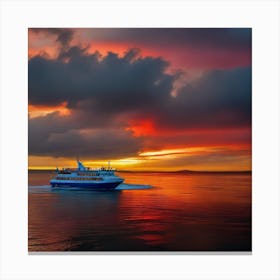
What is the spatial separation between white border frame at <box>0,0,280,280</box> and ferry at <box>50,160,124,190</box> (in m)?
0.83

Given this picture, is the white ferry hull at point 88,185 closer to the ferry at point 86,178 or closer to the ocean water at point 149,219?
the ferry at point 86,178

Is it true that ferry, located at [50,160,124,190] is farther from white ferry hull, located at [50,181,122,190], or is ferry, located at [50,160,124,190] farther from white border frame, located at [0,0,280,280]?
white border frame, located at [0,0,280,280]

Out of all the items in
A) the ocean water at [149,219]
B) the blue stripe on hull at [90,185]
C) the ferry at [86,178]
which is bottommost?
the ocean water at [149,219]

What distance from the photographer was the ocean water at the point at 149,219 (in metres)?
6.50

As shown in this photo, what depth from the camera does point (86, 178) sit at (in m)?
7.46

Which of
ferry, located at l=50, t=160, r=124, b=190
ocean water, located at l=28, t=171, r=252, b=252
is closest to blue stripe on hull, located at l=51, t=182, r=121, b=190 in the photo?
ferry, located at l=50, t=160, r=124, b=190
